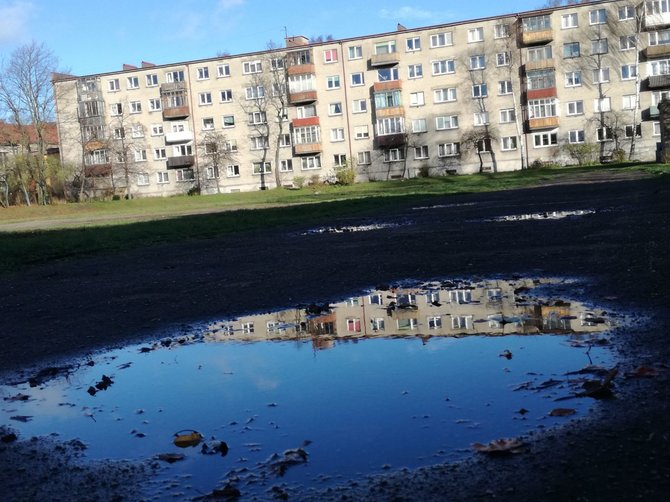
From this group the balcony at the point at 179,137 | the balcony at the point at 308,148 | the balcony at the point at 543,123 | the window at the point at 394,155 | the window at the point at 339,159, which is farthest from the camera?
the balcony at the point at 179,137

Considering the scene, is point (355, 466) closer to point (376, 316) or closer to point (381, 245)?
point (376, 316)

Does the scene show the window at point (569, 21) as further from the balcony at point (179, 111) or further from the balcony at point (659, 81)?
the balcony at point (179, 111)

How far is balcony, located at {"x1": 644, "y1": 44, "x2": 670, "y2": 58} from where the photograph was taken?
6775 cm

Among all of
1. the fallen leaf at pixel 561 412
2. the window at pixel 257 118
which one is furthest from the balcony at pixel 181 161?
the fallen leaf at pixel 561 412

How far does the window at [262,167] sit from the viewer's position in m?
80.8

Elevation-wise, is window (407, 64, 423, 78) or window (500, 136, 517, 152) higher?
window (407, 64, 423, 78)

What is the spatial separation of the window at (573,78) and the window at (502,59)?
6.04 m

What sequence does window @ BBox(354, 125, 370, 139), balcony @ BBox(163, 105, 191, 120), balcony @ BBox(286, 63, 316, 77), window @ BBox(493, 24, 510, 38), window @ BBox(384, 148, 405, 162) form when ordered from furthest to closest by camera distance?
balcony @ BBox(163, 105, 191, 120)
balcony @ BBox(286, 63, 316, 77)
window @ BBox(354, 125, 370, 139)
window @ BBox(384, 148, 405, 162)
window @ BBox(493, 24, 510, 38)

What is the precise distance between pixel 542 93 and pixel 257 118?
31206 millimetres

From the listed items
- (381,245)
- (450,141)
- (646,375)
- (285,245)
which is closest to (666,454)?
(646,375)

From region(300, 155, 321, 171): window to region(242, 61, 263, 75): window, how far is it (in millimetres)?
11240

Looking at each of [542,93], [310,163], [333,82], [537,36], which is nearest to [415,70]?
[333,82]

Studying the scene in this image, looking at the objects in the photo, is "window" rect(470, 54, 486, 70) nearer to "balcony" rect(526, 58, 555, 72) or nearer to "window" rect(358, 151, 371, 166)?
"balcony" rect(526, 58, 555, 72)

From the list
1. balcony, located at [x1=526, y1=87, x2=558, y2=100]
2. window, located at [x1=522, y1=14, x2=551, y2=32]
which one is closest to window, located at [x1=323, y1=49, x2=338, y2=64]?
window, located at [x1=522, y1=14, x2=551, y2=32]
